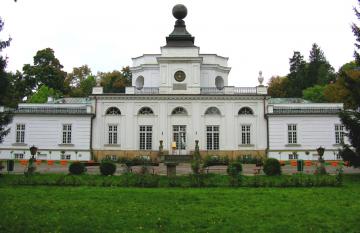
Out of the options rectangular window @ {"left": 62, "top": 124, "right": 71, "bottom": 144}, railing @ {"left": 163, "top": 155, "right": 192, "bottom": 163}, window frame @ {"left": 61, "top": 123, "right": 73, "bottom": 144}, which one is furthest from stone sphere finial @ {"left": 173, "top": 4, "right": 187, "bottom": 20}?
rectangular window @ {"left": 62, "top": 124, "right": 71, "bottom": 144}

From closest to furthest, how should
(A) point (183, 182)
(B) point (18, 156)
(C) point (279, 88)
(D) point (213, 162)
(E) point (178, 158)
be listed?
(A) point (183, 182)
(D) point (213, 162)
(E) point (178, 158)
(B) point (18, 156)
(C) point (279, 88)

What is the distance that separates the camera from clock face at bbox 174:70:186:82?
4381cm

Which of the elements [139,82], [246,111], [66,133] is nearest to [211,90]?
[246,111]

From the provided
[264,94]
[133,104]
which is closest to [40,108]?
[133,104]

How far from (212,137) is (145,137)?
673 cm

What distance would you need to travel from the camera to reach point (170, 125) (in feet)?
139

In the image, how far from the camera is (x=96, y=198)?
15.4m

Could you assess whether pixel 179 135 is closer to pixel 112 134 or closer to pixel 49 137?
pixel 112 134

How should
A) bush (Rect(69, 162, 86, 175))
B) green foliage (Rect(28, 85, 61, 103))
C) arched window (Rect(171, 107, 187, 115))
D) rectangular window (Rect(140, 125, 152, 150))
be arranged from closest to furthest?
bush (Rect(69, 162, 86, 175)) → rectangular window (Rect(140, 125, 152, 150)) → arched window (Rect(171, 107, 187, 115)) → green foliage (Rect(28, 85, 61, 103))

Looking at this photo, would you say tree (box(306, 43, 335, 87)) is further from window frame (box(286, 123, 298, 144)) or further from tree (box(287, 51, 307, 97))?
window frame (box(286, 123, 298, 144))

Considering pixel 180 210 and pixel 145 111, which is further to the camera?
pixel 145 111

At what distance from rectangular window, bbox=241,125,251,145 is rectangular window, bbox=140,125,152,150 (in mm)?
9271

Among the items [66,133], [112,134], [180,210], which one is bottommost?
[180,210]

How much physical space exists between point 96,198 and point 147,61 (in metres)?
33.2
